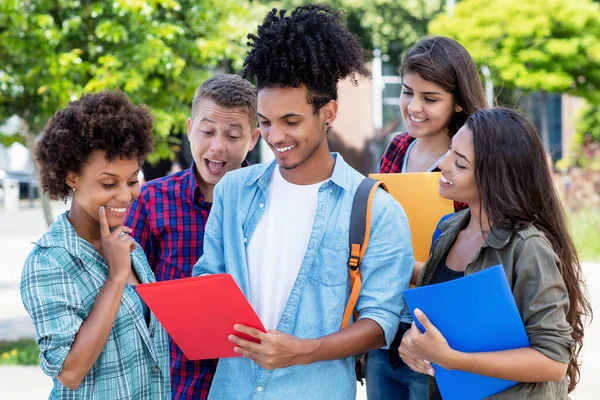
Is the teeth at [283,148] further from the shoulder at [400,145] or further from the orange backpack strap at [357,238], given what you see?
the shoulder at [400,145]

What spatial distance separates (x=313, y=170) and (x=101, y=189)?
0.71 m

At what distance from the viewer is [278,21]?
262cm

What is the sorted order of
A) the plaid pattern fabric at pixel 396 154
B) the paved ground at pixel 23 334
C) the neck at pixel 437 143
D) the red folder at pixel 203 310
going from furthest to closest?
1. the paved ground at pixel 23 334
2. the plaid pattern fabric at pixel 396 154
3. the neck at pixel 437 143
4. the red folder at pixel 203 310

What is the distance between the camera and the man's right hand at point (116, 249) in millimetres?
2559

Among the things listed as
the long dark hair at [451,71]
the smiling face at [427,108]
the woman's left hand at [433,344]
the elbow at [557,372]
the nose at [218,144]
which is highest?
the long dark hair at [451,71]

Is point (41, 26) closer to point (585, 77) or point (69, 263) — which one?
point (69, 263)

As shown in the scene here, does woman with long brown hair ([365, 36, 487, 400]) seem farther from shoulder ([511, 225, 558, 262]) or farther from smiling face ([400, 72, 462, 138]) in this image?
shoulder ([511, 225, 558, 262])

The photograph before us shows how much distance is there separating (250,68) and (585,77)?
65.5 feet

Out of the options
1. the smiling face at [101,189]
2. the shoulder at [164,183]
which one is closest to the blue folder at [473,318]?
the smiling face at [101,189]

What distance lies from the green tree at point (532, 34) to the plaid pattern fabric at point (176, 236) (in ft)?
51.6

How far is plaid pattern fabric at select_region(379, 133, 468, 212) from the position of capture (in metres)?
3.50

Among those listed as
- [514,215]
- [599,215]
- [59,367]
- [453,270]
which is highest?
[514,215]

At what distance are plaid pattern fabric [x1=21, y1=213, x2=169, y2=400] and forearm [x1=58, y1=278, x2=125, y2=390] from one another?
0.08 feet

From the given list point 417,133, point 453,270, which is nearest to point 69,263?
point 453,270
